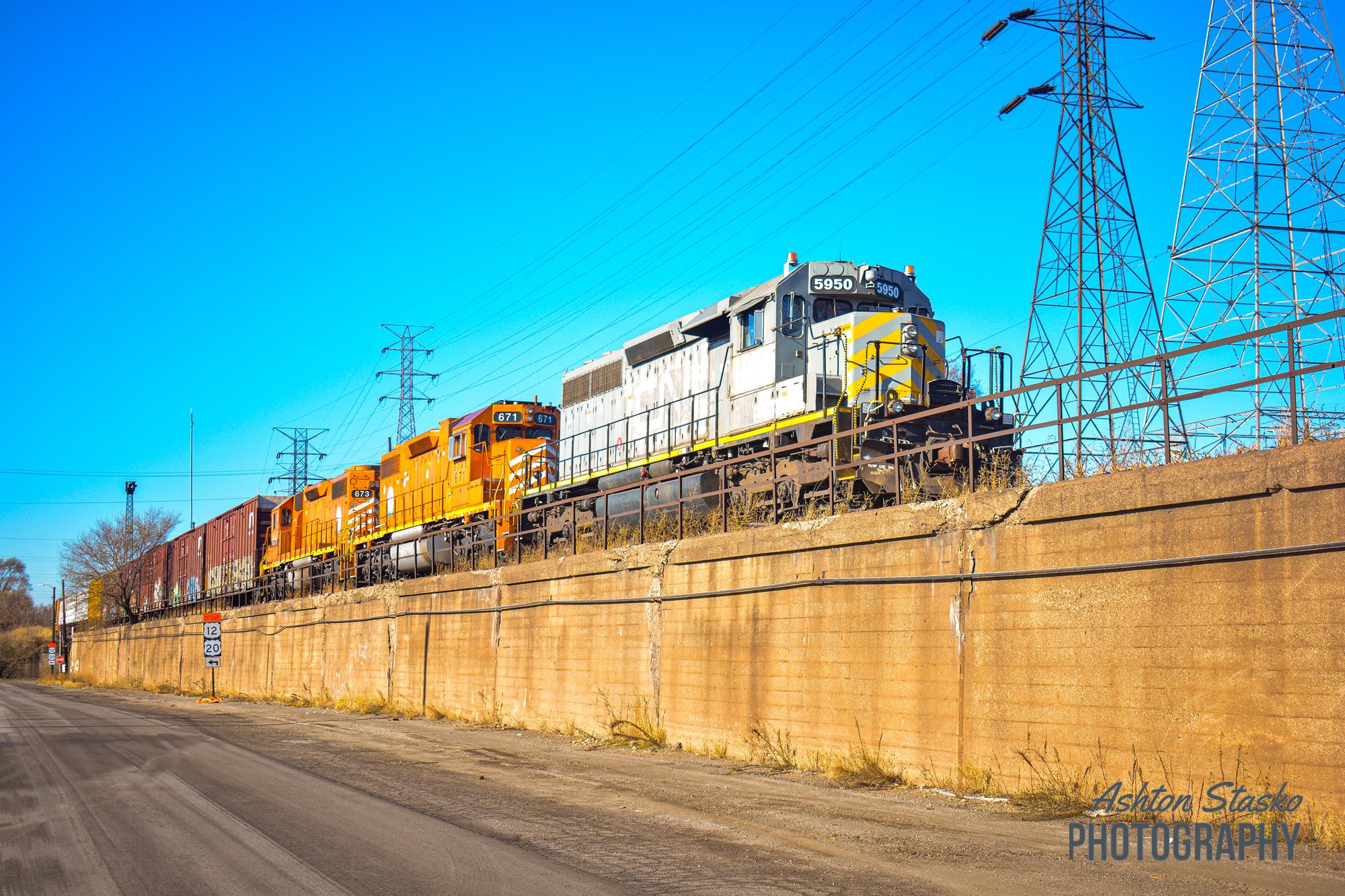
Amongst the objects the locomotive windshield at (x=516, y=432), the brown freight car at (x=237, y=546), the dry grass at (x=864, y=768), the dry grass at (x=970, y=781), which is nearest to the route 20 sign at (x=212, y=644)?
the brown freight car at (x=237, y=546)

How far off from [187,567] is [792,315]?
48657 millimetres

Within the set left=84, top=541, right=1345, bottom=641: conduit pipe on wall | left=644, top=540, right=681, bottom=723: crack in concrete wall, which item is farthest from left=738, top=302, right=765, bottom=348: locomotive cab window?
left=84, top=541, right=1345, bottom=641: conduit pipe on wall

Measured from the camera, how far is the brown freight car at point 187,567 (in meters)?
53.1

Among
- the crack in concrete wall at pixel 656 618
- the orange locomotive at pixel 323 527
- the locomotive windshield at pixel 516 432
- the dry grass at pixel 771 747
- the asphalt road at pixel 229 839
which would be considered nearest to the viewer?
the asphalt road at pixel 229 839

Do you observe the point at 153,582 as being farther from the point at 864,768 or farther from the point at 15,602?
the point at 15,602

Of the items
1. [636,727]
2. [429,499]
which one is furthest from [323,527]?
[636,727]

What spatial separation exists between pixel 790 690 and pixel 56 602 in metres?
94.2

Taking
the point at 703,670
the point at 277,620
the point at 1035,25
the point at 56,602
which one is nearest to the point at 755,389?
the point at 703,670

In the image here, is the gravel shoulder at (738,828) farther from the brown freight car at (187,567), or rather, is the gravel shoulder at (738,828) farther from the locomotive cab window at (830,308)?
the brown freight car at (187,567)

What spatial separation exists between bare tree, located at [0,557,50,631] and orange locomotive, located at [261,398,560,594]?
441 feet

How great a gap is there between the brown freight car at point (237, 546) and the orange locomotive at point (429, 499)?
4.74m

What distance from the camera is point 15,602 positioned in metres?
159

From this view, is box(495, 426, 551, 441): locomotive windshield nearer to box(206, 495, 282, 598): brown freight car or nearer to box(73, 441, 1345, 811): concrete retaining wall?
box(73, 441, 1345, 811): concrete retaining wall

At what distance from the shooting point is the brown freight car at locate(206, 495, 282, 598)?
44312 millimetres
